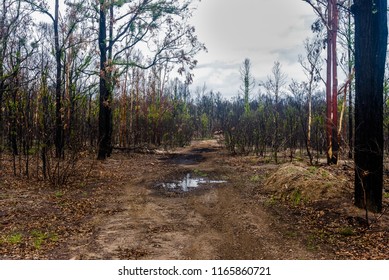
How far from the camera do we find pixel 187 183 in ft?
37.8

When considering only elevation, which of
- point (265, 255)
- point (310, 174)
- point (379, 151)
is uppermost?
point (379, 151)

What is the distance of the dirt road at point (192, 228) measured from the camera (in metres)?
5.02

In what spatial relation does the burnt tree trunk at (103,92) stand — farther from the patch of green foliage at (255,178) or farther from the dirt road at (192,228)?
the patch of green foliage at (255,178)

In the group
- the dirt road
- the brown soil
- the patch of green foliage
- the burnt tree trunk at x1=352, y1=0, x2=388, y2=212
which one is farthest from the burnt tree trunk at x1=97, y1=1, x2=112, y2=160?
the burnt tree trunk at x1=352, y1=0, x2=388, y2=212

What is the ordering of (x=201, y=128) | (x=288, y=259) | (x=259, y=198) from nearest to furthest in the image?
1. (x=288, y=259)
2. (x=259, y=198)
3. (x=201, y=128)

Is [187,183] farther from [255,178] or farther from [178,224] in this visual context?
[178,224]

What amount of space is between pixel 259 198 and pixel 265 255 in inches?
158

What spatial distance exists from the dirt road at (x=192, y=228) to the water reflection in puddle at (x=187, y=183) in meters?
0.16

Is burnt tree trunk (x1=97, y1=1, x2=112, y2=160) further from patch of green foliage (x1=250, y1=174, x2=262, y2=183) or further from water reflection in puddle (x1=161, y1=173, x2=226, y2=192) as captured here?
patch of green foliage (x1=250, y1=174, x2=262, y2=183)

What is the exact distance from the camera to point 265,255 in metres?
4.97

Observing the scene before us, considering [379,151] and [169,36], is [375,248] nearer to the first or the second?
[379,151]

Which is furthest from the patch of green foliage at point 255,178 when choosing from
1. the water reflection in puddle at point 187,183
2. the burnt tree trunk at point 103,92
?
the burnt tree trunk at point 103,92

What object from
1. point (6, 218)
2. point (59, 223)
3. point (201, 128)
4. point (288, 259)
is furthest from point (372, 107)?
Result: point (201, 128)

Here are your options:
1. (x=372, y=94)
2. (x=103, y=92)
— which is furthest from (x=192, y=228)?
(x=103, y=92)
